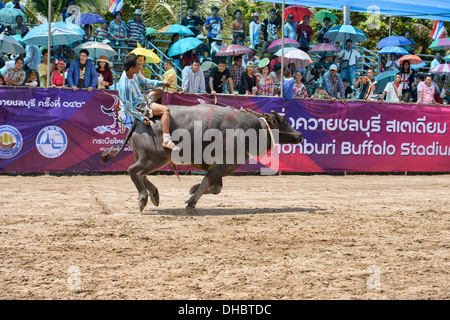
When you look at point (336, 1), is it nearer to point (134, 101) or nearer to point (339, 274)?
point (134, 101)

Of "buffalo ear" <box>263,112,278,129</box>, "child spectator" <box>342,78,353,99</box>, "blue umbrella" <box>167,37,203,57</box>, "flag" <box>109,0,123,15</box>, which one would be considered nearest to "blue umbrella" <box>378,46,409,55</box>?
"child spectator" <box>342,78,353,99</box>

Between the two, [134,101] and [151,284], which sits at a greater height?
[134,101]

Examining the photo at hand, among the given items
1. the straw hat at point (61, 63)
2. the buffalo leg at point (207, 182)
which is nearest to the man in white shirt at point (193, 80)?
the straw hat at point (61, 63)

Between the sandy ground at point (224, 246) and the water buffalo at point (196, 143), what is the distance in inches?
18.4

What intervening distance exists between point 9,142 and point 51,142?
0.89 m

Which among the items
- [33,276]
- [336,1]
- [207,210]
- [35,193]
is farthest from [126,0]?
[33,276]

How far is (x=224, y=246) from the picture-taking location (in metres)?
6.75

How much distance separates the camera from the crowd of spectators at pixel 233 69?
1442 cm

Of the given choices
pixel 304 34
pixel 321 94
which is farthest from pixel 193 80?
pixel 304 34

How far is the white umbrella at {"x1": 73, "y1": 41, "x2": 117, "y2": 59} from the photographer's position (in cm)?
1531

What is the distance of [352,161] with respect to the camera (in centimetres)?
1642

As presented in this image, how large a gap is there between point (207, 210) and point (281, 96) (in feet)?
21.6

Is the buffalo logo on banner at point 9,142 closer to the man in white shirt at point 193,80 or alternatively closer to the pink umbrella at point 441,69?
the man in white shirt at point 193,80

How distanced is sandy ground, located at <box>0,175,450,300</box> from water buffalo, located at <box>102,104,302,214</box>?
0.47m
